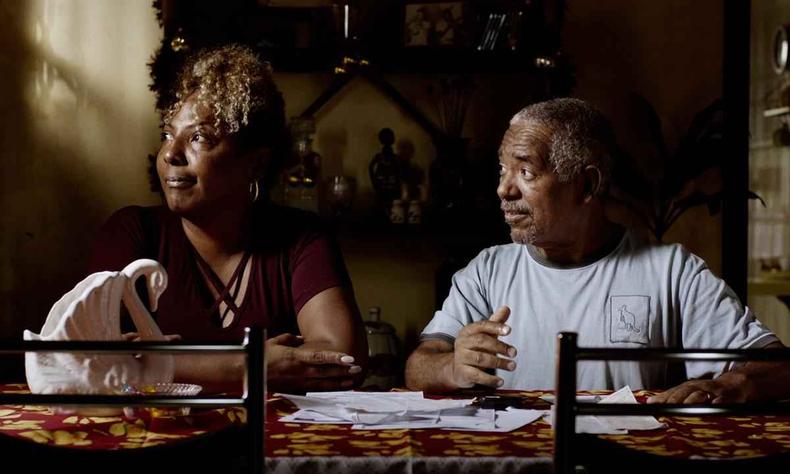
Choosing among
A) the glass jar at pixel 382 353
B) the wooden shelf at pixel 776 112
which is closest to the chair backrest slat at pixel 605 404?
the glass jar at pixel 382 353

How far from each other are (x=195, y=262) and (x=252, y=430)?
142 cm

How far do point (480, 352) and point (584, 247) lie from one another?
0.57 metres

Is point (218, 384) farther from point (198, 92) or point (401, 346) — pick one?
point (401, 346)

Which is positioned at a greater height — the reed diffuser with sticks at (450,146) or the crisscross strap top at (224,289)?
the reed diffuser with sticks at (450,146)

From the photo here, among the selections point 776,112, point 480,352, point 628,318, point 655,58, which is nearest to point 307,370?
point 480,352

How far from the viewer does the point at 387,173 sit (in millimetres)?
3975

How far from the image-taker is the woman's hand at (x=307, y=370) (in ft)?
6.19

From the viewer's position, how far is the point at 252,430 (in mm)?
984

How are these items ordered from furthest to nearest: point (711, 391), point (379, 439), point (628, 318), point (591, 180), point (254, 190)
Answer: point (254, 190)
point (591, 180)
point (628, 318)
point (711, 391)
point (379, 439)

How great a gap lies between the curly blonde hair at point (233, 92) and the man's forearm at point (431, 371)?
0.72m

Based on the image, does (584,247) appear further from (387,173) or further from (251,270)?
(387,173)

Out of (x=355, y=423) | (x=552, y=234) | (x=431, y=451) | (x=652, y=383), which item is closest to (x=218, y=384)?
(x=355, y=423)

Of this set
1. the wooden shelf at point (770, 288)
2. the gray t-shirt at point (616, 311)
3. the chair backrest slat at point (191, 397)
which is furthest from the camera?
the wooden shelf at point (770, 288)

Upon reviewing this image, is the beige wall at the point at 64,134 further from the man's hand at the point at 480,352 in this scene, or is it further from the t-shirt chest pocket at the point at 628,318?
the man's hand at the point at 480,352
